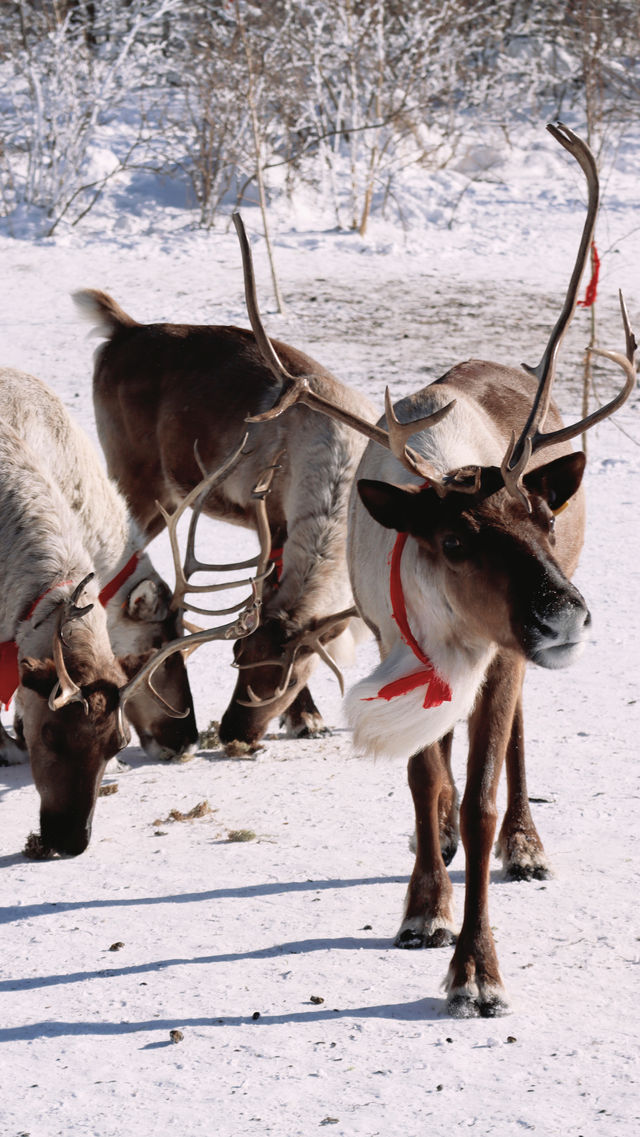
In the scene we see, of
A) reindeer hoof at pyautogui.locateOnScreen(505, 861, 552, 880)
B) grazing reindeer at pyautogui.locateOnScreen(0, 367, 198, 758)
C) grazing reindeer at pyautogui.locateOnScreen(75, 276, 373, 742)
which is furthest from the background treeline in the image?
reindeer hoof at pyautogui.locateOnScreen(505, 861, 552, 880)

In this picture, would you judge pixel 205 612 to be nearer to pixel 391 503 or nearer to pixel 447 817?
pixel 447 817

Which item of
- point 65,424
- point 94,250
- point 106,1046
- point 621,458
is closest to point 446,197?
point 94,250

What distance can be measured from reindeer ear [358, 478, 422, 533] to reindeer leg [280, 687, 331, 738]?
2.29 m

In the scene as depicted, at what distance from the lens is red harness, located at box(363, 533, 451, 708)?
3285 mm

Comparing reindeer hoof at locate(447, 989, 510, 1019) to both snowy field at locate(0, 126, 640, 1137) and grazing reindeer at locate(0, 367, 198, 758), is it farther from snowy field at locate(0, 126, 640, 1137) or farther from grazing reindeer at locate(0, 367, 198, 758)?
grazing reindeer at locate(0, 367, 198, 758)

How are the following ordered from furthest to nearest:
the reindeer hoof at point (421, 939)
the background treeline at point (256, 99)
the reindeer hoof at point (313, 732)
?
the background treeline at point (256, 99), the reindeer hoof at point (313, 732), the reindeer hoof at point (421, 939)

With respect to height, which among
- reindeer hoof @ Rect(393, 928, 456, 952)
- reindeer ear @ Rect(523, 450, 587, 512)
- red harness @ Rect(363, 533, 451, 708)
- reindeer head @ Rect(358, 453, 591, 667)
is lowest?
reindeer hoof @ Rect(393, 928, 456, 952)

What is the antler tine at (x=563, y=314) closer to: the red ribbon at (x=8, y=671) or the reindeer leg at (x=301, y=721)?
the red ribbon at (x=8, y=671)

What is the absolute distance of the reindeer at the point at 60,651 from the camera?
408 centimetres

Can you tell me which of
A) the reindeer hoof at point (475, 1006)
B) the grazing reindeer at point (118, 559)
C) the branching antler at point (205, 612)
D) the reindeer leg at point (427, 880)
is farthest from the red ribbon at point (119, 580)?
the reindeer hoof at point (475, 1006)

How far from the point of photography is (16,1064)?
298cm

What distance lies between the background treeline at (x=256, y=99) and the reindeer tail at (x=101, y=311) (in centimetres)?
517

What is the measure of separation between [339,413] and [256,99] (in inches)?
405

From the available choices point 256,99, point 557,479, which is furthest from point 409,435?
point 256,99
